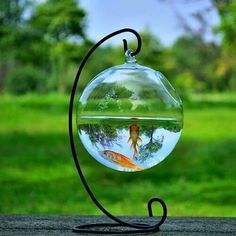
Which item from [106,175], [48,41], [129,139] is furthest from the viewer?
[48,41]

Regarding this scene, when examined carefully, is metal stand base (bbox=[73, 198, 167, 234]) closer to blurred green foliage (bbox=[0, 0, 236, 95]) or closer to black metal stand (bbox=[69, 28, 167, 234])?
black metal stand (bbox=[69, 28, 167, 234])

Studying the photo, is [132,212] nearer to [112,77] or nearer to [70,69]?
[112,77]

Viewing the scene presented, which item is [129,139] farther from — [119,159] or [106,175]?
[106,175]

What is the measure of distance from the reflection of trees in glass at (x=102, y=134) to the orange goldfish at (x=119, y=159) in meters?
0.02

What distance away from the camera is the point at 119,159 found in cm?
149

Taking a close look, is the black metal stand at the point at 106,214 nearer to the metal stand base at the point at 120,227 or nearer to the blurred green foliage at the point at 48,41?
the metal stand base at the point at 120,227

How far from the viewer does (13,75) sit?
12758 millimetres

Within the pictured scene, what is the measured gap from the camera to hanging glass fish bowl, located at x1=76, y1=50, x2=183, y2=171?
4.88 ft

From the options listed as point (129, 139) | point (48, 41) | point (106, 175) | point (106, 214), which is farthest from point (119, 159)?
point (48, 41)

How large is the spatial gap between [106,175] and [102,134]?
485cm

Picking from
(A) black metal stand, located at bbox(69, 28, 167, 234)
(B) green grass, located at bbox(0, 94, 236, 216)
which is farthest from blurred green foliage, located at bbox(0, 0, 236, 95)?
(A) black metal stand, located at bbox(69, 28, 167, 234)

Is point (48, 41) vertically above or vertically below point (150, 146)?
above

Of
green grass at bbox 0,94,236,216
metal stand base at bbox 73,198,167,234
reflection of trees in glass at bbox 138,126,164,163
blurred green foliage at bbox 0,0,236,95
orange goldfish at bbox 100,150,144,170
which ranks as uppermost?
blurred green foliage at bbox 0,0,236,95

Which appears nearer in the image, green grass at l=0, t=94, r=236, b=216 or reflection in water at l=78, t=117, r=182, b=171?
reflection in water at l=78, t=117, r=182, b=171
